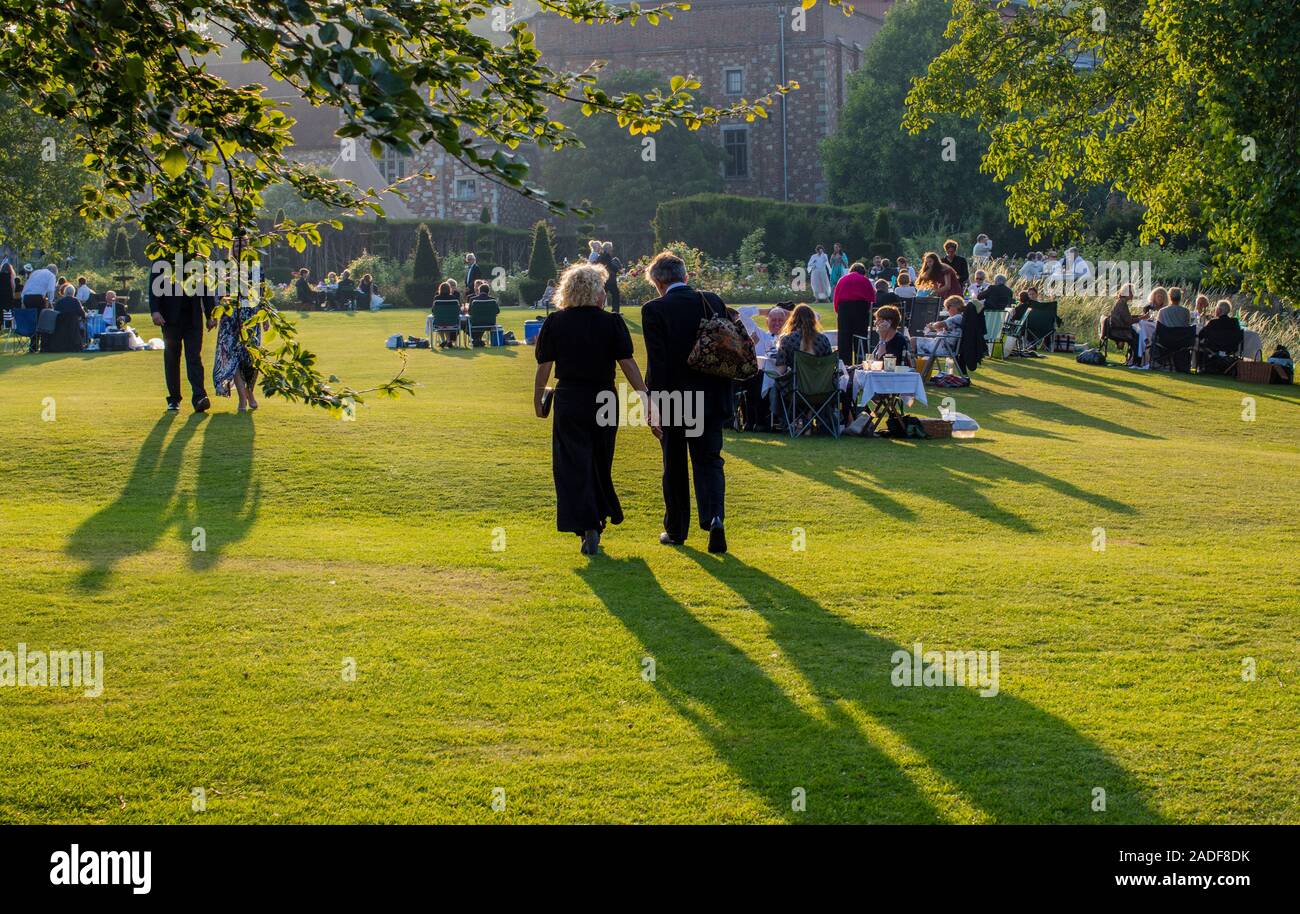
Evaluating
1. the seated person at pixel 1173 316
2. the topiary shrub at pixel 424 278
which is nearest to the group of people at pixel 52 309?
the topiary shrub at pixel 424 278

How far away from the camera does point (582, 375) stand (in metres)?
8.70

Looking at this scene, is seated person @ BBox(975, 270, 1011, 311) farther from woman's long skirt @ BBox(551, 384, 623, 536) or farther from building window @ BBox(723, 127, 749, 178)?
building window @ BBox(723, 127, 749, 178)

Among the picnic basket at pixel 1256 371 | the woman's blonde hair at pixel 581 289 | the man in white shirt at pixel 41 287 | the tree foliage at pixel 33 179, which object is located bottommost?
the picnic basket at pixel 1256 371

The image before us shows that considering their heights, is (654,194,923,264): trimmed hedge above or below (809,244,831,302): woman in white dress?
above

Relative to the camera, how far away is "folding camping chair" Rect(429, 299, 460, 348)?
2700 cm

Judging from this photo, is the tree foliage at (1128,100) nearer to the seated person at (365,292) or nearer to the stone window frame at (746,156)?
the seated person at (365,292)

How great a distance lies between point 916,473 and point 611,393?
5.14m

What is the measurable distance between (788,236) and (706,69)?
55.9 ft

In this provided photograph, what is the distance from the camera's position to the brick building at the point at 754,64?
6128 cm

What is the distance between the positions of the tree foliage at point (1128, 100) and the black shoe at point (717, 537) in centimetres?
706

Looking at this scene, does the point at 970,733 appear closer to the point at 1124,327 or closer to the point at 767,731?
the point at 767,731

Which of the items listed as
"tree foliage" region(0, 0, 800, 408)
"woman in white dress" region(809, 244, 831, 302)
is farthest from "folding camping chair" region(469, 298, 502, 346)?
"tree foliage" region(0, 0, 800, 408)

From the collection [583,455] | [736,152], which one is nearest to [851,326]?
[583,455]
